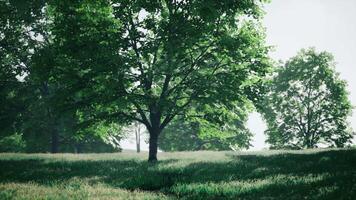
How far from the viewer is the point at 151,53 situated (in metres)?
19.5

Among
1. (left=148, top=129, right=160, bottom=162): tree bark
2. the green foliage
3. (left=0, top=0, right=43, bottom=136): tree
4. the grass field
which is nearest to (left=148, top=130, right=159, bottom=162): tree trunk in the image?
(left=148, top=129, right=160, bottom=162): tree bark

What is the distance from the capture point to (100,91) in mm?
19031

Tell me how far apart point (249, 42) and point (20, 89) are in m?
24.3

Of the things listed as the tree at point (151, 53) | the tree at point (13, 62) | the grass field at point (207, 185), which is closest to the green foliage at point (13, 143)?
the tree at point (13, 62)

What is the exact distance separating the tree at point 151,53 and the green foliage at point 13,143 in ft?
99.0

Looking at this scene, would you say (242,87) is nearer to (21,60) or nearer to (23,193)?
(23,193)

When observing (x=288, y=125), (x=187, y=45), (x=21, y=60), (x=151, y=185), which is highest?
(x=21, y=60)

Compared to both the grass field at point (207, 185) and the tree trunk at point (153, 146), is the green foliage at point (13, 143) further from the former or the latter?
the grass field at point (207, 185)

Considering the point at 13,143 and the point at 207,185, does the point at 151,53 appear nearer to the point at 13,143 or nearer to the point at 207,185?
the point at 207,185

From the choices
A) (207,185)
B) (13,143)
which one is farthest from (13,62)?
(207,185)

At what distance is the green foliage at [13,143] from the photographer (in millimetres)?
46031

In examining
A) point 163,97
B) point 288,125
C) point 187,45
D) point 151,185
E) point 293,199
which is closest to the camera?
point 293,199

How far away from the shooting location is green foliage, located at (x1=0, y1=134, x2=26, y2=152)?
46031 mm

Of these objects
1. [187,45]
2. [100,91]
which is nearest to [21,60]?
[100,91]
